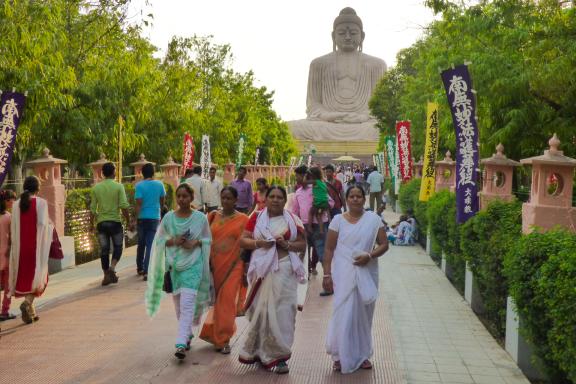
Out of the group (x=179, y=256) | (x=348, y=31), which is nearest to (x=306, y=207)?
(x=179, y=256)

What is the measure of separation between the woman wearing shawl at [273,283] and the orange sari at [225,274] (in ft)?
1.09

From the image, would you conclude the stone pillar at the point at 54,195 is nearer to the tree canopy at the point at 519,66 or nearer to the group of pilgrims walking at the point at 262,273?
the group of pilgrims walking at the point at 262,273

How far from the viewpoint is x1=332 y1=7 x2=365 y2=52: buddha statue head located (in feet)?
181

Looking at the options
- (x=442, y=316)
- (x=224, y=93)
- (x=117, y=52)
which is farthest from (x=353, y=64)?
(x=442, y=316)

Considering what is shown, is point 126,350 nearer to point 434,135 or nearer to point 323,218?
point 323,218

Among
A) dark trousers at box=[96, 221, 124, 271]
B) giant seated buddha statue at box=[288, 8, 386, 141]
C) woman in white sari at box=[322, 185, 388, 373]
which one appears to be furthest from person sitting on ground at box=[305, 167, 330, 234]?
giant seated buddha statue at box=[288, 8, 386, 141]

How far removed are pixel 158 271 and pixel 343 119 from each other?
50.6 metres

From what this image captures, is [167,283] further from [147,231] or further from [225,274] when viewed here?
[147,231]

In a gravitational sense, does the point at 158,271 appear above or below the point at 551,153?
below

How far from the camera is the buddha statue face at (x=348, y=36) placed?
181ft

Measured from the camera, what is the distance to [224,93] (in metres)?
26.0

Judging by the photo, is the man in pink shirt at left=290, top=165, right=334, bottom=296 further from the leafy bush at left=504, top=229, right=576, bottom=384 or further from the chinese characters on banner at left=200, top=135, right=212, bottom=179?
the chinese characters on banner at left=200, top=135, right=212, bottom=179

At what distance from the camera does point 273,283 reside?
5.57 metres

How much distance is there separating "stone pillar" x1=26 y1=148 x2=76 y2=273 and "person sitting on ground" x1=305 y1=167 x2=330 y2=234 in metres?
4.04
